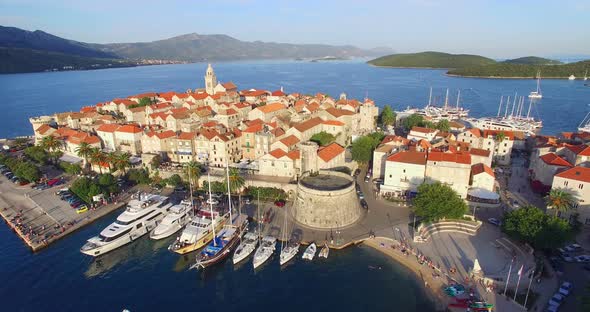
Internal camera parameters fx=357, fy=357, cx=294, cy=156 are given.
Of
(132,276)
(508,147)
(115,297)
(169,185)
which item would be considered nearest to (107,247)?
(132,276)

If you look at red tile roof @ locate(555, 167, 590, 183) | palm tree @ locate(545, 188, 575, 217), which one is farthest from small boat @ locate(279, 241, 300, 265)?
red tile roof @ locate(555, 167, 590, 183)

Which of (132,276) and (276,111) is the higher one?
(276,111)

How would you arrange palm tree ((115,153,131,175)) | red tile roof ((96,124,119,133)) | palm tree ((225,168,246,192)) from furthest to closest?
1. red tile roof ((96,124,119,133))
2. palm tree ((115,153,131,175))
3. palm tree ((225,168,246,192))

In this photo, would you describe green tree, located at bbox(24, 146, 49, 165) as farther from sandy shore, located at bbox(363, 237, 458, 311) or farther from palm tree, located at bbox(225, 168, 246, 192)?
sandy shore, located at bbox(363, 237, 458, 311)

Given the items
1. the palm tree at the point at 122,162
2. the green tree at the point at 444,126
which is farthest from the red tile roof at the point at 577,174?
the palm tree at the point at 122,162

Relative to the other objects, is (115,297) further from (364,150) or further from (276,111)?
(276,111)

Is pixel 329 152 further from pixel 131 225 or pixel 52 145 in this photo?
pixel 52 145

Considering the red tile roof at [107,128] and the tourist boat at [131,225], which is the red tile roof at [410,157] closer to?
the tourist boat at [131,225]
